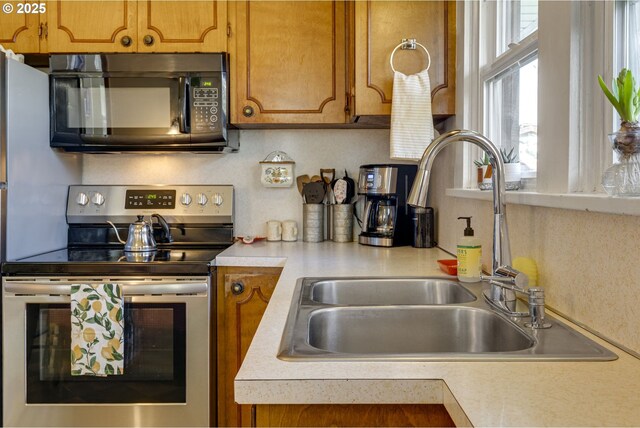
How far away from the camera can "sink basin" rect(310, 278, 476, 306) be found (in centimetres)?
149

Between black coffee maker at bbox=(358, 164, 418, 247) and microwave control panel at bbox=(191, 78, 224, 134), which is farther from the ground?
microwave control panel at bbox=(191, 78, 224, 134)

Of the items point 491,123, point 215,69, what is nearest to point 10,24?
point 215,69

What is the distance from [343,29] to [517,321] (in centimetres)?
157

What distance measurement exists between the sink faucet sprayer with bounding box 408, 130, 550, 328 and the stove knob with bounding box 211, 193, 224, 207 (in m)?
1.47

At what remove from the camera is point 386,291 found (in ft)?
4.92

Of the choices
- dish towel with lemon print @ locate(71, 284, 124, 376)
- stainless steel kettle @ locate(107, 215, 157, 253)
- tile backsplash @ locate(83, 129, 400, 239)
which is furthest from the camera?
tile backsplash @ locate(83, 129, 400, 239)

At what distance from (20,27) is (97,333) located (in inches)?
54.5

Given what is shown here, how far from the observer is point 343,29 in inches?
86.8

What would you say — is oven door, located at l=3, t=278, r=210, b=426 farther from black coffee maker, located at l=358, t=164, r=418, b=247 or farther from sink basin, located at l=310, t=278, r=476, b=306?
black coffee maker, located at l=358, t=164, r=418, b=247

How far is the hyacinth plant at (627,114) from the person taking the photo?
84cm

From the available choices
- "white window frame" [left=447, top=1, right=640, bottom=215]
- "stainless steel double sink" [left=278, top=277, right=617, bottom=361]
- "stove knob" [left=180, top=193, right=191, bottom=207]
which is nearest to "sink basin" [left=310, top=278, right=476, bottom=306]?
"stainless steel double sink" [left=278, top=277, right=617, bottom=361]

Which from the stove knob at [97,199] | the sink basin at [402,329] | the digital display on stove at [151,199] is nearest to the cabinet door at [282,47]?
the digital display on stove at [151,199]

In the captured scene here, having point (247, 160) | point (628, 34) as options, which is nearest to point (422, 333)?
point (628, 34)

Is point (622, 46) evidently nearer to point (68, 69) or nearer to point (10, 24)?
point (68, 69)
